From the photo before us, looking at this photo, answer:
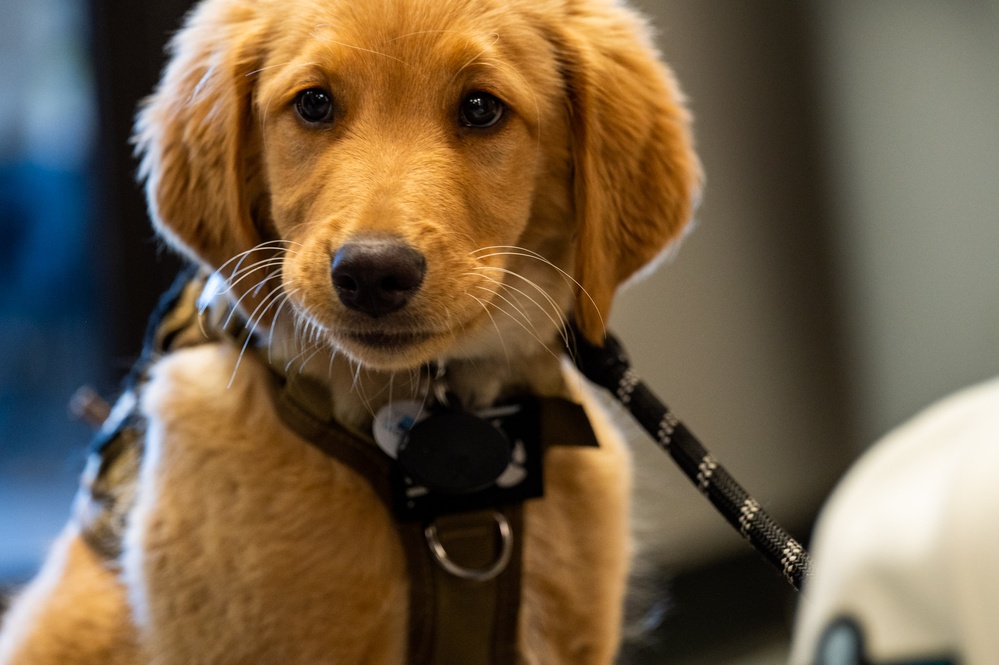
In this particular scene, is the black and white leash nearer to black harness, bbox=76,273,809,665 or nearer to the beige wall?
black harness, bbox=76,273,809,665

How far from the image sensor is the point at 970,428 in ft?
1.65

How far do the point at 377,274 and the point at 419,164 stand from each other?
215 mm

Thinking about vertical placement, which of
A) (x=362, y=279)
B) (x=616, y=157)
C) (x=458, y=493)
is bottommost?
(x=458, y=493)

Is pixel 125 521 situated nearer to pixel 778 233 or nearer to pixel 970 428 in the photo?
pixel 970 428

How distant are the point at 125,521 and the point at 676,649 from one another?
2.02 meters

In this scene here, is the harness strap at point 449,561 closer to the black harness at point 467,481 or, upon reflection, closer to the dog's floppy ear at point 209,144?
the black harness at point 467,481

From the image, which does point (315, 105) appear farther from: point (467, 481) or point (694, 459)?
point (694, 459)

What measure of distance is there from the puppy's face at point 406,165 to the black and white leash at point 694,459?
150 millimetres

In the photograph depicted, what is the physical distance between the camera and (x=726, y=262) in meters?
3.19

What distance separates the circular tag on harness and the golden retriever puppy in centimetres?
9

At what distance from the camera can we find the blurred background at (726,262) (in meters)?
2.61

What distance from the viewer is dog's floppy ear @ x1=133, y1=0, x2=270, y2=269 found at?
1507 millimetres

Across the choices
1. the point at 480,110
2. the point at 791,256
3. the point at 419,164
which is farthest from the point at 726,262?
the point at 419,164

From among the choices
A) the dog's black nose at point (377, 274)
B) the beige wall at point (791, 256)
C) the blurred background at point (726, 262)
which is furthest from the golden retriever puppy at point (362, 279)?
the beige wall at point (791, 256)
